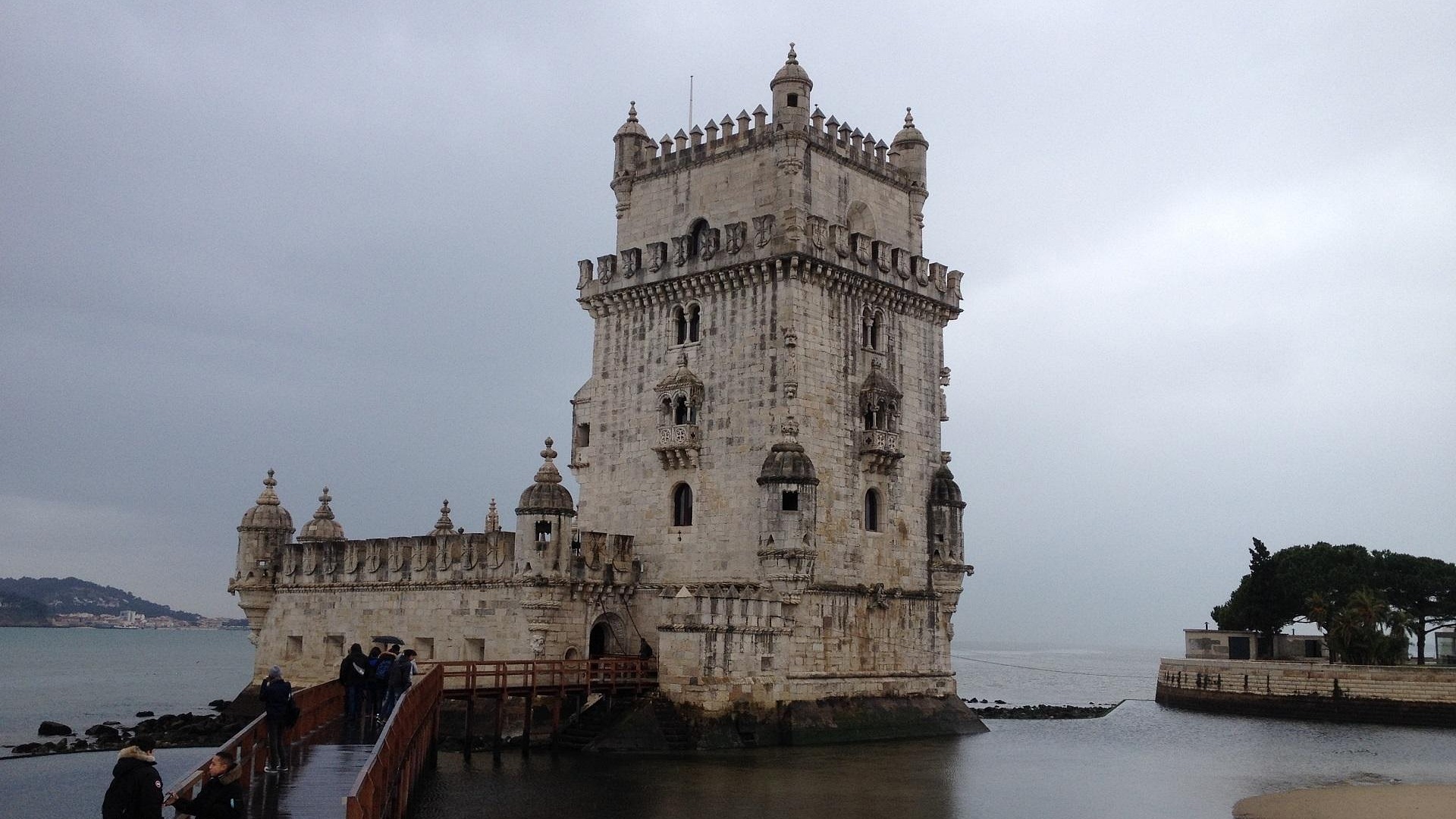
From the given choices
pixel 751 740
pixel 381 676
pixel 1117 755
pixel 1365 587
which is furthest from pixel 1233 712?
pixel 381 676

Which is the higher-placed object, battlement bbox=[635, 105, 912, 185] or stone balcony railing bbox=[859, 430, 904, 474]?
battlement bbox=[635, 105, 912, 185]

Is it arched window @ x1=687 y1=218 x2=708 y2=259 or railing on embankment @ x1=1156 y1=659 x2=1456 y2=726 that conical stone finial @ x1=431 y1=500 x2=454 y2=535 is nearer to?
arched window @ x1=687 y1=218 x2=708 y2=259

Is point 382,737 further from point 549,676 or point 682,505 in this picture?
point 682,505

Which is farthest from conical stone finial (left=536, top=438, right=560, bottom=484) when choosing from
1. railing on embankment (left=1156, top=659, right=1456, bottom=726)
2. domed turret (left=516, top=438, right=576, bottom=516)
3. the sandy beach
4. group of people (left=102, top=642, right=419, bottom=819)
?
railing on embankment (left=1156, top=659, right=1456, bottom=726)

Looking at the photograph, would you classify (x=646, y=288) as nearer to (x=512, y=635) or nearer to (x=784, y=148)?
(x=784, y=148)

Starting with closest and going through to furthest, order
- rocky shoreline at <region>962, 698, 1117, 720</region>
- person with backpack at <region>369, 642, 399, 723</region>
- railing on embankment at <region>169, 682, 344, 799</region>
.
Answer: railing on embankment at <region>169, 682, 344, 799</region> < person with backpack at <region>369, 642, 399, 723</region> < rocky shoreline at <region>962, 698, 1117, 720</region>

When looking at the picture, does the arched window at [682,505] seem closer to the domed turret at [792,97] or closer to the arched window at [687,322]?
the arched window at [687,322]

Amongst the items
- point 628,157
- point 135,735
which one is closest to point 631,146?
point 628,157

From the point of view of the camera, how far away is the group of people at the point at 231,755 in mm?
15312

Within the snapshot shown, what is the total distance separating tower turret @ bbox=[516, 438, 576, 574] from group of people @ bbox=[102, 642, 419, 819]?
8.99m

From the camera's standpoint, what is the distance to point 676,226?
154ft

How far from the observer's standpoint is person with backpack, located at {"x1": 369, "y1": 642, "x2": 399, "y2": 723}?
99.8ft

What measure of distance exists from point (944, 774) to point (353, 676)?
52.5 ft

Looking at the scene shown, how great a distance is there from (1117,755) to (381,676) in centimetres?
2561
